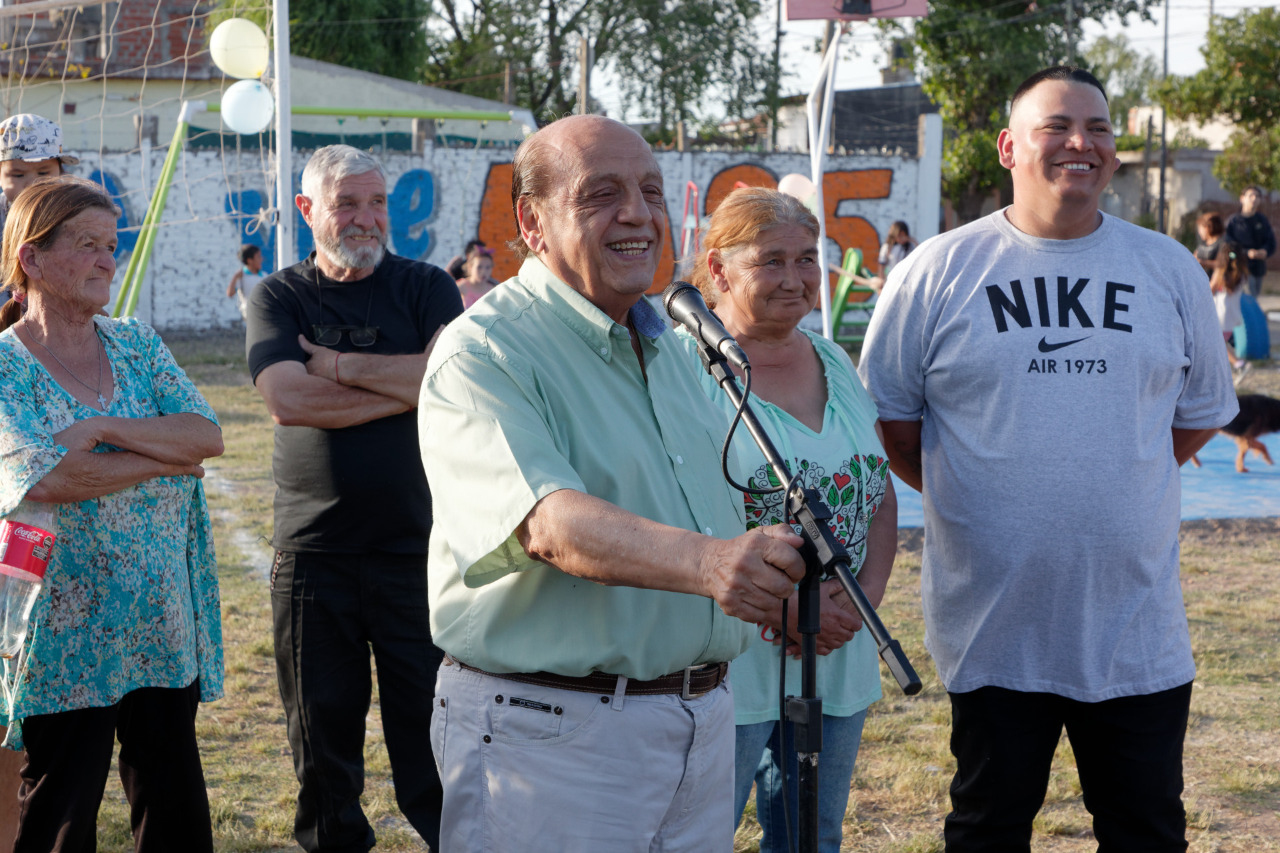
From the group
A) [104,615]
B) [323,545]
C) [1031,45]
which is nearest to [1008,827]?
[323,545]

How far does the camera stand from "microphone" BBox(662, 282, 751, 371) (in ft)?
6.79

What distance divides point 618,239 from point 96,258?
66.9 inches

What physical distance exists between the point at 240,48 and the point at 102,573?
659 centimetres

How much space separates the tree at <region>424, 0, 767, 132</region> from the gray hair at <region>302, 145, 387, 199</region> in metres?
31.4

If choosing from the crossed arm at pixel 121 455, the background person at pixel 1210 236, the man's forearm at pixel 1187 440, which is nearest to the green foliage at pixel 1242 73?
the background person at pixel 1210 236

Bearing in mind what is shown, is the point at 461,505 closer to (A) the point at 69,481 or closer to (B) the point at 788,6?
(A) the point at 69,481

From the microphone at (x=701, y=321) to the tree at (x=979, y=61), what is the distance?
30.8 metres

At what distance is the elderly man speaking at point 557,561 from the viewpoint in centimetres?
201

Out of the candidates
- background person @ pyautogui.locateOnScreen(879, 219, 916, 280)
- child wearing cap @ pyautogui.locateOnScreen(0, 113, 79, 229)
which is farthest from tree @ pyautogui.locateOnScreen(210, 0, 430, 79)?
child wearing cap @ pyautogui.locateOnScreen(0, 113, 79, 229)

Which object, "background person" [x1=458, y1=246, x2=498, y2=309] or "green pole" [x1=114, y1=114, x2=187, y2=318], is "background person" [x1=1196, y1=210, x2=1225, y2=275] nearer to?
"background person" [x1=458, y1=246, x2=498, y2=309]

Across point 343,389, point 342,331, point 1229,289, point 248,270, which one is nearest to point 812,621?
point 343,389

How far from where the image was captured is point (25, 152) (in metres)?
4.06

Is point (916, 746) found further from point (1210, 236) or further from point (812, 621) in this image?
point (1210, 236)

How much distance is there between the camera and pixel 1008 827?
302 cm
